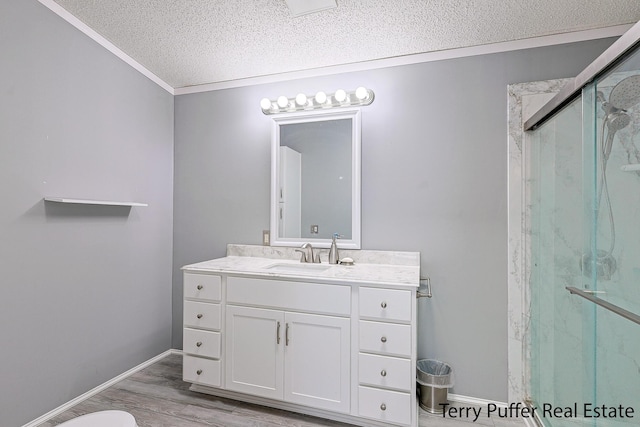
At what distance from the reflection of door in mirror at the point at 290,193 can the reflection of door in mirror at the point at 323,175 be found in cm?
1

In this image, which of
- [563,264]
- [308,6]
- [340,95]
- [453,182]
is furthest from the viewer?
[340,95]

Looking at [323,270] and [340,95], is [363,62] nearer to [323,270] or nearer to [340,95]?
[340,95]

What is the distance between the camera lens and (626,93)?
1.13 meters

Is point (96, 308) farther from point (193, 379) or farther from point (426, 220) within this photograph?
point (426, 220)

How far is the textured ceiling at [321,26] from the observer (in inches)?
65.8

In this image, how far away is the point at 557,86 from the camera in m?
1.87

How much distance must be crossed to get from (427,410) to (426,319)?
53 cm

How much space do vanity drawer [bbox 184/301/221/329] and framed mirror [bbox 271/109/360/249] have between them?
667 mm

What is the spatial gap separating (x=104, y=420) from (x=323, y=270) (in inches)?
51.6

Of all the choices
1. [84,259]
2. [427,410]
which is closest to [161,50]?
[84,259]

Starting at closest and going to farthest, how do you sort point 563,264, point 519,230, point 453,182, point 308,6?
point 563,264 < point 308,6 < point 519,230 < point 453,182

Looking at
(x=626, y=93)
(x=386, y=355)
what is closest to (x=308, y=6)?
(x=626, y=93)

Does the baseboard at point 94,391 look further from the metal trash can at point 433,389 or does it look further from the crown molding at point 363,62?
the crown molding at point 363,62

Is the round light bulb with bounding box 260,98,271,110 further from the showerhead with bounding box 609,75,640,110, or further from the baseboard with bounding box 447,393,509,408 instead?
the baseboard with bounding box 447,393,509,408
